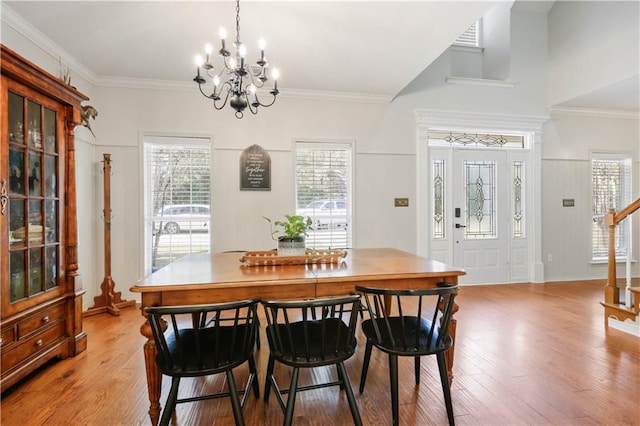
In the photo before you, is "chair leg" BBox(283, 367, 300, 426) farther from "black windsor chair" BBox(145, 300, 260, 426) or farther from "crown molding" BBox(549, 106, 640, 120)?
"crown molding" BBox(549, 106, 640, 120)

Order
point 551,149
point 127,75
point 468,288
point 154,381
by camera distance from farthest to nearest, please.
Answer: point 551,149 → point 468,288 → point 127,75 → point 154,381

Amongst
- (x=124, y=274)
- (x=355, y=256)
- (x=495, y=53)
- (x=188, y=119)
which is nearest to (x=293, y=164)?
(x=188, y=119)

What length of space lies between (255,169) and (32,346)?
2.75m

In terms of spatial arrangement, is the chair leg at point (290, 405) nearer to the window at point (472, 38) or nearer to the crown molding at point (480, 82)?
the crown molding at point (480, 82)

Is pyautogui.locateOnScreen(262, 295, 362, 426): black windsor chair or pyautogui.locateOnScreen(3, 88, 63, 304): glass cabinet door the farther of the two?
pyautogui.locateOnScreen(3, 88, 63, 304): glass cabinet door

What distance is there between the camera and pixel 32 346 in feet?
7.39

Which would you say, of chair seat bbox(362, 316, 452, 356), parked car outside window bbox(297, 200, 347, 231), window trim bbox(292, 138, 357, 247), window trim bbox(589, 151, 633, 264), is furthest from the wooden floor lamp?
window trim bbox(589, 151, 633, 264)

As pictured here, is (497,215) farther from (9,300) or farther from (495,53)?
(9,300)

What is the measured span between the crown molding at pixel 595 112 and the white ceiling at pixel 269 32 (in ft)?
9.67

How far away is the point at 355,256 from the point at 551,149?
14.3ft

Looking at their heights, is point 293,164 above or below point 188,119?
below

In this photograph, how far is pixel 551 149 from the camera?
16.9 feet

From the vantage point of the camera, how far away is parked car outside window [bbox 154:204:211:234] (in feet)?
13.7

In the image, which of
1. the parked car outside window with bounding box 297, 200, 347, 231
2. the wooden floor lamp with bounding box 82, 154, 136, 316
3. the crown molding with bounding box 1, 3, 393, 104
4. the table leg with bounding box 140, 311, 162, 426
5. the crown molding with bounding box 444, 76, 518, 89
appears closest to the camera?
the table leg with bounding box 140, 311, 162, 426
